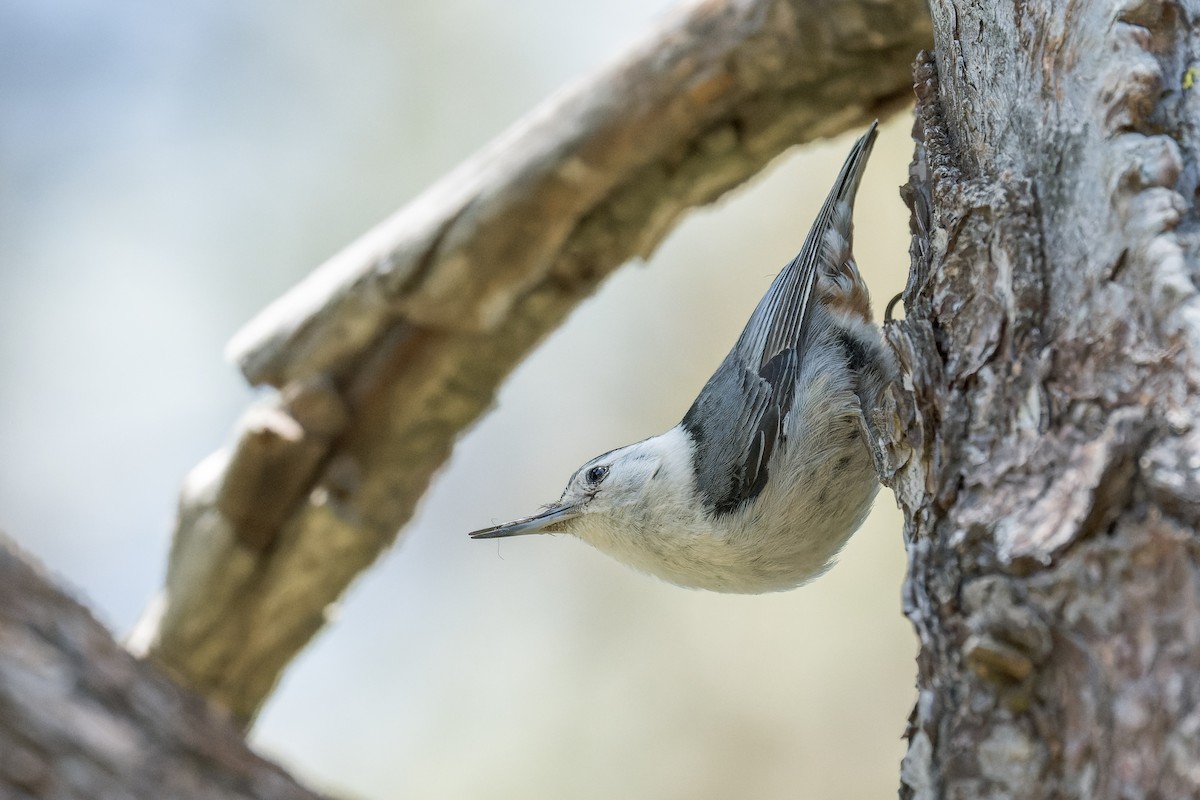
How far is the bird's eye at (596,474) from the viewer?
2.46m

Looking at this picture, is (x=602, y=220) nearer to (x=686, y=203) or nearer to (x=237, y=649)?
(x=686, y=203)

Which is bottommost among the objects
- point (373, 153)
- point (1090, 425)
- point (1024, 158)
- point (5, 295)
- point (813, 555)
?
point (1090, 425)

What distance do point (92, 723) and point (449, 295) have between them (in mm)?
2042

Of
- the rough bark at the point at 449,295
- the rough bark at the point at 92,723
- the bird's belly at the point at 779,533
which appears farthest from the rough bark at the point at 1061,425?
the rough bark at the point at 449,295

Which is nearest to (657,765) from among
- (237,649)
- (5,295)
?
(237,649)

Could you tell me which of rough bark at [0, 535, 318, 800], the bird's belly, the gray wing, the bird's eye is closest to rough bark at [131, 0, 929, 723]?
the gray wing

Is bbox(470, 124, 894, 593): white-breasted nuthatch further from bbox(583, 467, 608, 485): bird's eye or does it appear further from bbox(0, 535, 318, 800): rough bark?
bbox(0, 535, 318, 800): rough bark

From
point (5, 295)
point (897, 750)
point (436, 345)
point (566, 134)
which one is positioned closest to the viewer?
point (566, 134)

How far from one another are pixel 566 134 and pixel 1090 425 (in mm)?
2000

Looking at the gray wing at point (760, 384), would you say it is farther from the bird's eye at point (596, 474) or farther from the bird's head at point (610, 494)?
the bird's eye at point (596, 474)

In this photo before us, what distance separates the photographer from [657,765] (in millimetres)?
4957

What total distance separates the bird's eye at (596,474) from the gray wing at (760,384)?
224 millimetres

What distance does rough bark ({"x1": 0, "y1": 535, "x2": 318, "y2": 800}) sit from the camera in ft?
3.15

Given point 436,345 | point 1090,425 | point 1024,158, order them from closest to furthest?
point 1090,425, point 1024,158, point 436,345
